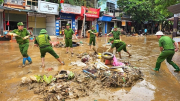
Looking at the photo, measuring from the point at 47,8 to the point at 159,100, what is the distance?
1767 centimetres

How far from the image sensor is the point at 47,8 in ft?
61.8

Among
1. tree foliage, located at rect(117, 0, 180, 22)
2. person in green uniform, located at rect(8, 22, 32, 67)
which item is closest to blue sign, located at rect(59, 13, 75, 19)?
tree foliage, located at rect(117, 0, 180, 22)

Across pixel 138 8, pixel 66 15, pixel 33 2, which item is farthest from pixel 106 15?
pixel 33 2

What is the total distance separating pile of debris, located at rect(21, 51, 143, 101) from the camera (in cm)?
385

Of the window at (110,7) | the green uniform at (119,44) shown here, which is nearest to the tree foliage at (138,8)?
the window at (110,7)

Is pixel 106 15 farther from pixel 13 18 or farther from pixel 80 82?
pixel 80 82

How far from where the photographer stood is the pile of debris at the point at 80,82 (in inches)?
152

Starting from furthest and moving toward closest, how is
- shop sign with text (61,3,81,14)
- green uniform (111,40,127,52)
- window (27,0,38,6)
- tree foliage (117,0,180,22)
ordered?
tree foliage (117,0,180,22), shop sign with text (61,3,81,14), window (27,0,38,6), green uniform (111,40,127,52)

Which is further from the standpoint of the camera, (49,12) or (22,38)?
(49,12)

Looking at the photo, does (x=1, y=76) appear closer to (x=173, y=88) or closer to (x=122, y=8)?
(x=173, y=88)

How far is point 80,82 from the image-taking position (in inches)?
174

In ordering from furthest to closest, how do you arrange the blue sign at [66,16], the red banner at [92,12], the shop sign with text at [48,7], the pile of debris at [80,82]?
the red banner at [92,12] < the blue sign at [66,16] < the shop sign with text at [48,7] < the pile of debris at [80,82]

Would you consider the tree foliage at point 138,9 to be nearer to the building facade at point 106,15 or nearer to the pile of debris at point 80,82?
the building facade at point 106,15

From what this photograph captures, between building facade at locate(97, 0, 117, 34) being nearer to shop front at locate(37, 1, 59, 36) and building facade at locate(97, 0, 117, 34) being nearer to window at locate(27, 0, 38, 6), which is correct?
shop front at locate(37, 1, 59, 36)
